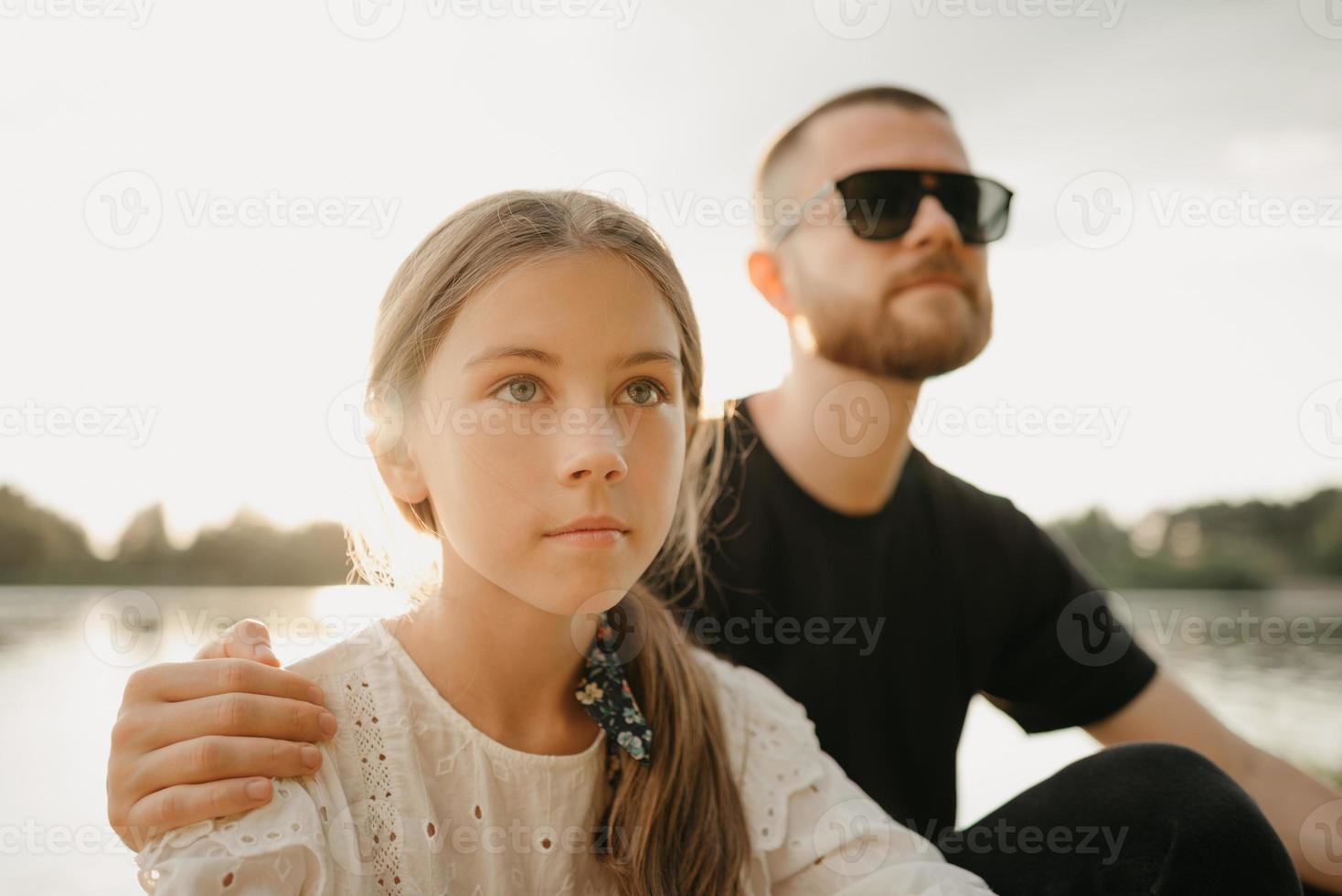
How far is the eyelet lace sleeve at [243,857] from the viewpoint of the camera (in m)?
1.07

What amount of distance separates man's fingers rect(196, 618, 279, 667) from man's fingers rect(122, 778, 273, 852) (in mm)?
207

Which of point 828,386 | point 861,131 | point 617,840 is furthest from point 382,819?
point 861,131

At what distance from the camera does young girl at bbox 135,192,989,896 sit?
132cm

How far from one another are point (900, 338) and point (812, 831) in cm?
144

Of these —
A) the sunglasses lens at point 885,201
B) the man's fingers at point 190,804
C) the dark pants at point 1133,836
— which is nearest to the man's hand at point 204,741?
the man's fingers at point 190,804

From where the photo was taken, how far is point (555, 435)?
1.32 metres

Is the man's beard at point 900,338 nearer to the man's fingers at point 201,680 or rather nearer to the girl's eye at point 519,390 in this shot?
the girl's eye at point 519,390

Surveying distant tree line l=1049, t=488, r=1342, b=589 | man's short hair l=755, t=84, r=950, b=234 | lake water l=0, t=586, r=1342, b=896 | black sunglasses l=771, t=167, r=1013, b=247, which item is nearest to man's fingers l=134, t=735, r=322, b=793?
lake water l=0, t=586, r=1342, b=896

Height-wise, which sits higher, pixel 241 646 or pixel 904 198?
pixel 904 198

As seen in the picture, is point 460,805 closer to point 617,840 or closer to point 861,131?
point 617,840

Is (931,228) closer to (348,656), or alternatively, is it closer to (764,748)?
(764,748)

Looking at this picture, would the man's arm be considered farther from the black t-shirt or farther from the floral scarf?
the floral scarf

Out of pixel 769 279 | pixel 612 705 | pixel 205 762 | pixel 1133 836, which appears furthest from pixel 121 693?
pixel 769 279

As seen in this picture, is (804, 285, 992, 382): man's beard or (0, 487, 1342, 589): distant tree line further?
(0, 487, 1342, 589): distant tree line
